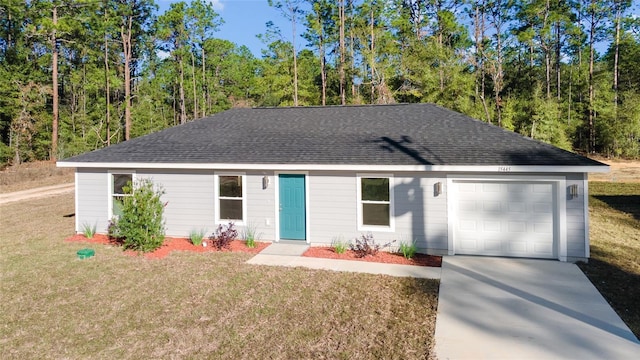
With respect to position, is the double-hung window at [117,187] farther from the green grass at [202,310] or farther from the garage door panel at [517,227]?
the garage door panel at [517,227]

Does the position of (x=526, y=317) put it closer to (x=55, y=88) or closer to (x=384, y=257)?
(x=384, y=257)

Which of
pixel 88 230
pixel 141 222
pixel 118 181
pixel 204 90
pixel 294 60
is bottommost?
pixel 88 230

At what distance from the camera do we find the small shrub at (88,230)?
1211 centimetres

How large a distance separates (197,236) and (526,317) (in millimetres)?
8524

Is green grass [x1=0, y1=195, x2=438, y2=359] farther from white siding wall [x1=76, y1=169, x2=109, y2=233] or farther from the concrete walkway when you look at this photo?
white siding wall [x1=76, y1=169, x2=109, y2=233]

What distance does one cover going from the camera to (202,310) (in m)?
6.66

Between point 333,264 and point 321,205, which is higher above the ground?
point 321,205

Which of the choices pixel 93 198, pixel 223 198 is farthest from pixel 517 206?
pixel 93 198

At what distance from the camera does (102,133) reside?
38.3 metres

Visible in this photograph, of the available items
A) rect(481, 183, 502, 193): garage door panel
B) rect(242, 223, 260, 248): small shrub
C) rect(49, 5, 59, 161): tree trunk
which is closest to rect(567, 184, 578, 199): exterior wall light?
rect(481, 183, 502, 193): garage door panel

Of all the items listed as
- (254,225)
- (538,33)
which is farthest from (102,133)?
(538,33)

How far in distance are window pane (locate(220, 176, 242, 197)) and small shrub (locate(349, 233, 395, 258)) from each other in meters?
3.80

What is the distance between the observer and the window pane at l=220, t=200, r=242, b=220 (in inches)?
460

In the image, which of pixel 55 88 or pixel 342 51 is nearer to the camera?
pixel 55 88
